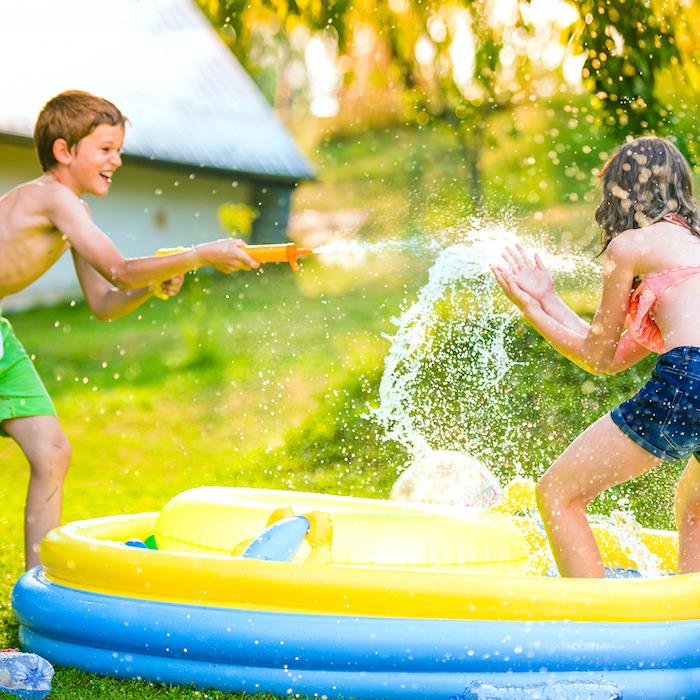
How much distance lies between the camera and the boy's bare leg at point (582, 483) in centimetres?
287

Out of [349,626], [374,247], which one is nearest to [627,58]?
[374,247]

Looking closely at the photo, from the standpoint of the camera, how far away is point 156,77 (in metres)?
15.2

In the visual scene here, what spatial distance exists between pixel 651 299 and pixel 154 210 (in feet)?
40.7

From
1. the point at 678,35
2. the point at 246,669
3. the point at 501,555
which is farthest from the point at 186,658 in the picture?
the point at 678,35

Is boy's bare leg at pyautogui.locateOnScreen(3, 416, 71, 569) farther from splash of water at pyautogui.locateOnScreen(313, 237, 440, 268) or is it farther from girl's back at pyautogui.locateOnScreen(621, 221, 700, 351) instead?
girl's back at pyautogui.locateOnScreen(621, 221, 700, 351)

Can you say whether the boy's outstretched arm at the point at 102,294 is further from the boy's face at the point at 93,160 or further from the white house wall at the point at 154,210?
the white house wall at the point at 154,210

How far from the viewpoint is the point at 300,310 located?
1432cm

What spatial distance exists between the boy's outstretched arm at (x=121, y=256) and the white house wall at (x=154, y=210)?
1053cm

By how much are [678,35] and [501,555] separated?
3.89 metres

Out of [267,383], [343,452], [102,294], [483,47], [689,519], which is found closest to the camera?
[689,519]

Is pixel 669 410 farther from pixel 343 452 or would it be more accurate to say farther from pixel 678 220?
pixel 343 452

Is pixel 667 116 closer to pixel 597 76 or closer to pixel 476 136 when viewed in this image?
pixel 597 76

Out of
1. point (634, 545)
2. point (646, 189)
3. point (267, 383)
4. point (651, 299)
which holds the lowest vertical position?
point (267, 383)

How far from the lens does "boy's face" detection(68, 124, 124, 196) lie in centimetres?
364
